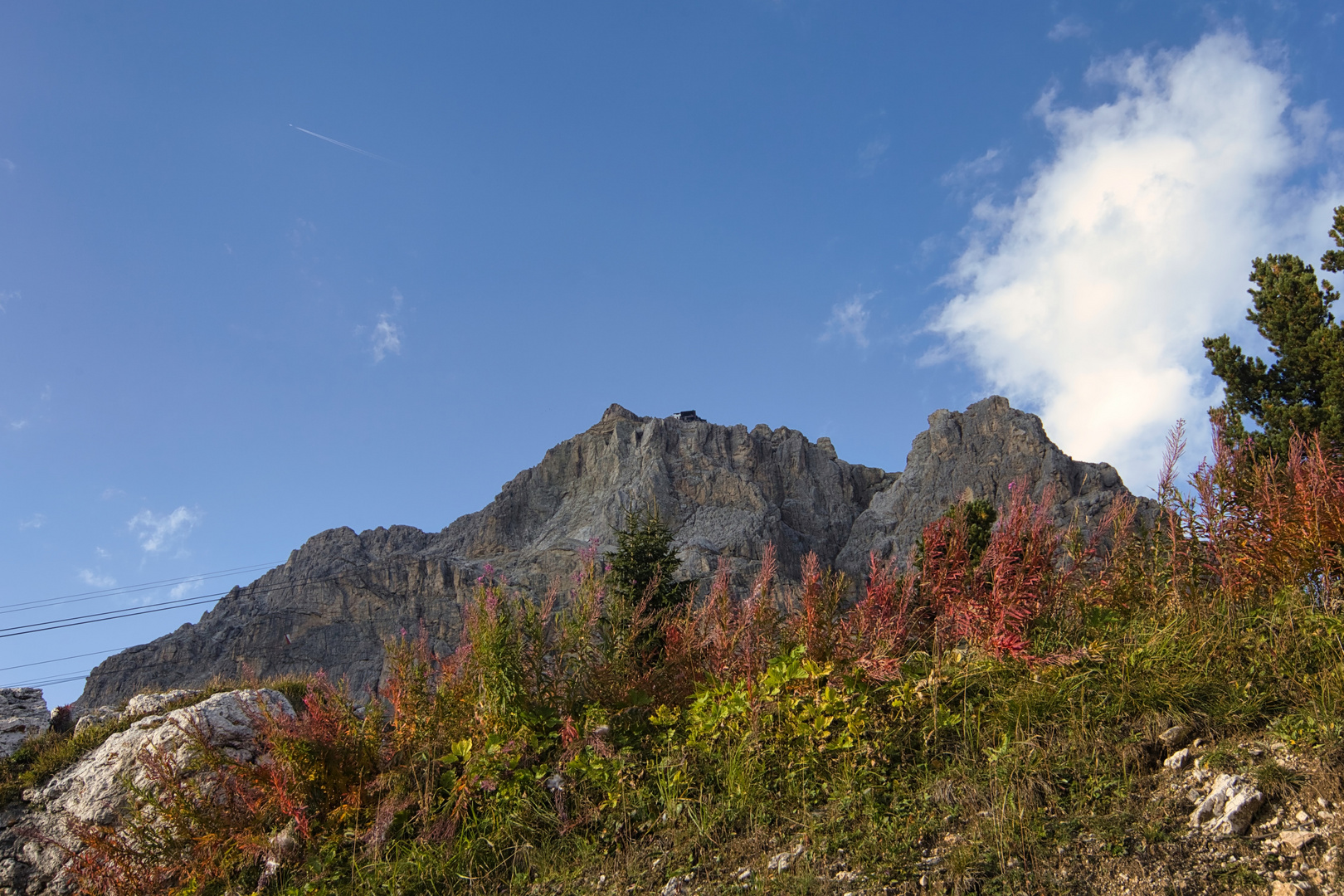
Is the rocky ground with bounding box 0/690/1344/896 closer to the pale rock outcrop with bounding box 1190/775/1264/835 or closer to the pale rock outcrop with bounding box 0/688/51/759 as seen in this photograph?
the pale rock outcrop with bounding box 1190/775/1264/835

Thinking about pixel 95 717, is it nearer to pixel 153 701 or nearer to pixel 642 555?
pixel 153 701

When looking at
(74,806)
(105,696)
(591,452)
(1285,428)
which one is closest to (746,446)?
(591,452)

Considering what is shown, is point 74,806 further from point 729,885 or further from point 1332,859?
point 1332,859

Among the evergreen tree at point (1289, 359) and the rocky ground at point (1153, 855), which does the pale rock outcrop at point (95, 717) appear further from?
the evergreen tree at point (1289, 359)

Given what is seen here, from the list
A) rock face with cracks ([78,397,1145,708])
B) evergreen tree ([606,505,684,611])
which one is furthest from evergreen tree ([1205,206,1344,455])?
rock face with cracks ([78,397,1145,708])

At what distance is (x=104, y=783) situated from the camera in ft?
20.1

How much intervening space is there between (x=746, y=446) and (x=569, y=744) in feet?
330

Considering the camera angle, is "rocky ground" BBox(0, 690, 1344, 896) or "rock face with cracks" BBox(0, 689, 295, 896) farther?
"rock face with cracks" BBox(0, 689, 295, 896)

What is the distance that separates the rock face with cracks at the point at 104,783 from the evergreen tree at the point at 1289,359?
19.2 metres

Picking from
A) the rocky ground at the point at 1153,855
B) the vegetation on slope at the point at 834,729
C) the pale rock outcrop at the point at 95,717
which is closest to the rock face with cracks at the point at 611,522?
the pale rock outcrop at the point at 95,717

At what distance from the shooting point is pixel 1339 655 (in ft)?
11.8

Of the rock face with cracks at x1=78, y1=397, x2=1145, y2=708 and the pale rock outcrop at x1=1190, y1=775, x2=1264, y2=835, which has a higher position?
the rock face with cracks at x1=78, y1=397, x2=1145, y2=708

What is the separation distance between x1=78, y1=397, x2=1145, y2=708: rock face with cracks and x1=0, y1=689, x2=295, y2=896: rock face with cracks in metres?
69.6

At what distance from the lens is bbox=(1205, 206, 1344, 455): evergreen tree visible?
57.9 ft
